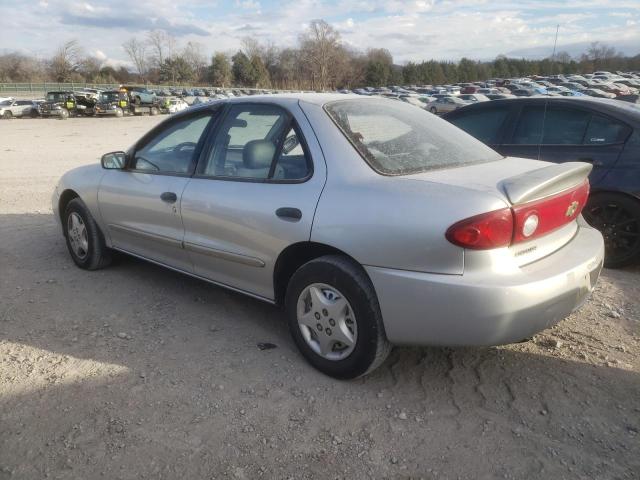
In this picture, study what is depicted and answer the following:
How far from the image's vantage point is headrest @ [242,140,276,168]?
125 inches

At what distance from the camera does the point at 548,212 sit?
8.60 feet

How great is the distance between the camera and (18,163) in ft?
39.2

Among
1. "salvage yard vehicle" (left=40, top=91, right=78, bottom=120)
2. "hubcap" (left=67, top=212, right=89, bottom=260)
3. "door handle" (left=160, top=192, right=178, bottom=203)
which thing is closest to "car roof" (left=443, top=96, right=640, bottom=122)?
"door handle" (left=160, top=192, right=178, bottom=203)

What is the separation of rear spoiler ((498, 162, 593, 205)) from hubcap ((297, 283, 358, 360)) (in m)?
0.98

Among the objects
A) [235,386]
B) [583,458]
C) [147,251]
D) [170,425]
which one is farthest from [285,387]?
[147,251]

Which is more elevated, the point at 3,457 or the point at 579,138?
the point at 579,138

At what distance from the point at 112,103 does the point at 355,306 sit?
36485 millimetres

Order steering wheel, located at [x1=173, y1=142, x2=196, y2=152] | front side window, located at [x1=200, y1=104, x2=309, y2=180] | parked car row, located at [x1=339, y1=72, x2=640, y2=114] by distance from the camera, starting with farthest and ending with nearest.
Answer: parked car row, located at [x1=339, y1=72, x2=640, y2=114] → steering wheel, located at [x1=173, y1=142, x2=196, y2=152] → front side window, located at [x1=200, y1=104, x2=309, y2=180]

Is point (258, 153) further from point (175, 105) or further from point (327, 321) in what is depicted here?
point (175, 105)

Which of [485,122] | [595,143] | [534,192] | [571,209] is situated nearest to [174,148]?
[534,192]

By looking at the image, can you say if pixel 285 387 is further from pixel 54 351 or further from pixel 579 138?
pixel 579 138

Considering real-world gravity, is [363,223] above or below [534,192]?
below

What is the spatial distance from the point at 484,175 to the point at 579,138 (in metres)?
2.65

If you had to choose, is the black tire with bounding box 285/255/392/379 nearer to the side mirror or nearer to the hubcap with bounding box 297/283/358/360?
the hubcap with bounding box 297/283/358/360
